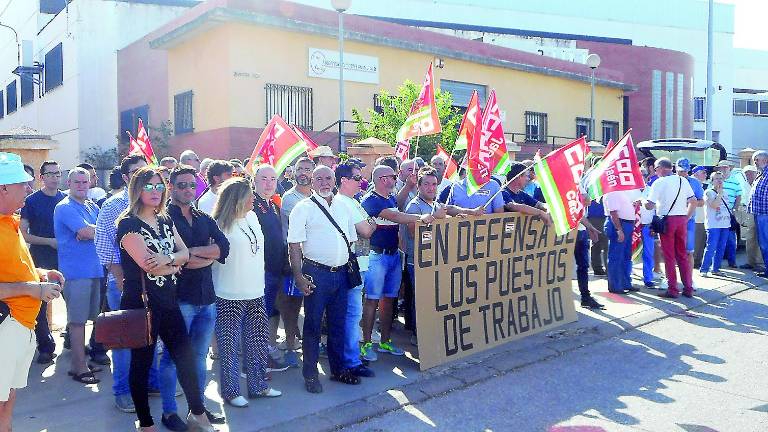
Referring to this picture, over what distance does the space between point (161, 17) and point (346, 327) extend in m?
21.3

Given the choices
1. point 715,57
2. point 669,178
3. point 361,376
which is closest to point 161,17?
point 669,178

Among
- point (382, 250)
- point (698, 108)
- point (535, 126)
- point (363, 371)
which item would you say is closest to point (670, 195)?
point (382, 250)

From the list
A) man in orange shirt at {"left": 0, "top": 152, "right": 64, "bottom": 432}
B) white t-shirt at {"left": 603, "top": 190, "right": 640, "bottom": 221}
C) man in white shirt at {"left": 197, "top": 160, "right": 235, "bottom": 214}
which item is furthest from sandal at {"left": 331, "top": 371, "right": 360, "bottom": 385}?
white t-shirt at {"left": 603, "top": 190, "right": 640, "bottom": 221}

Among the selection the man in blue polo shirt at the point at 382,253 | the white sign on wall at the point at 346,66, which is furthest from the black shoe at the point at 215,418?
the white sign on wall at the point at 346,66

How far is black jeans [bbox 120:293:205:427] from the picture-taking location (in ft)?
15.0

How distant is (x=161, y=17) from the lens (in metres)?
24.4

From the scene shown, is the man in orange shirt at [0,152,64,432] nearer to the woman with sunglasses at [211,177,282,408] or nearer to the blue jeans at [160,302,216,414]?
the blue jeans at [160,302,216,414]

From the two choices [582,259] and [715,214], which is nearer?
[582,259]

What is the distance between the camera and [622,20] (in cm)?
5134

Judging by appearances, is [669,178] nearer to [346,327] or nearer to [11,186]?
[346,327]

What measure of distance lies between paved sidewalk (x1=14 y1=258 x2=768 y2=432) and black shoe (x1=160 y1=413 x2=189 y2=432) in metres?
0.28

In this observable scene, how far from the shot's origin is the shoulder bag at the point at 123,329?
4410 mm

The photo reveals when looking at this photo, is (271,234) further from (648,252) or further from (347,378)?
(648,252)

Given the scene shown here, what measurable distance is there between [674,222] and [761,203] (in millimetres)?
2920
